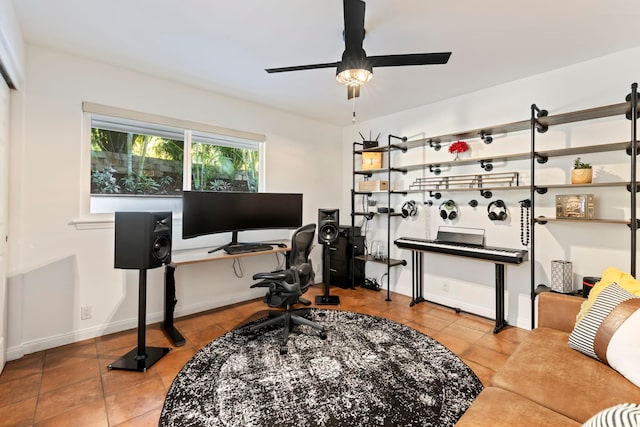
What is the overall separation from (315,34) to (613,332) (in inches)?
98.9

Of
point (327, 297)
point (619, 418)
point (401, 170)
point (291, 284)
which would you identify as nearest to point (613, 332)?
point (619, 418)

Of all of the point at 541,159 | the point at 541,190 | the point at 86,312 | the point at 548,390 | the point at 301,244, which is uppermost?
the point at 541,159

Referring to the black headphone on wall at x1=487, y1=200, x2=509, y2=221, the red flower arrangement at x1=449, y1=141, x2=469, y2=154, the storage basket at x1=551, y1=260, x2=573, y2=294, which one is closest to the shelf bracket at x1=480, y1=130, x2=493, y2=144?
the red flower arrangement at x1=449, y1=141, x2=469, y2=154

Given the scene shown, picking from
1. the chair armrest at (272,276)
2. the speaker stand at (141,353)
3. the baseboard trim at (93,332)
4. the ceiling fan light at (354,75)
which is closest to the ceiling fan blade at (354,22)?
the ceiling fan light at (354,75)

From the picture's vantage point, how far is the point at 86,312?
2.65 metres

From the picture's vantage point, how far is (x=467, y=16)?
197 cm

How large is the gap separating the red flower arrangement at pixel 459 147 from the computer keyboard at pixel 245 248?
2.35 m

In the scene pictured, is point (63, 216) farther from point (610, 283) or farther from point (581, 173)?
point (581, 173)

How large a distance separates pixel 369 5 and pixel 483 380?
263 cm

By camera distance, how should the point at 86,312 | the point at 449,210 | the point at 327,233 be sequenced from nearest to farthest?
the point at 86,312, the point at 449,210, the point at 327,233

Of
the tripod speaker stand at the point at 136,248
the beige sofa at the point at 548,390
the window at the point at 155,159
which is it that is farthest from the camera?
the window at the point at 155,159

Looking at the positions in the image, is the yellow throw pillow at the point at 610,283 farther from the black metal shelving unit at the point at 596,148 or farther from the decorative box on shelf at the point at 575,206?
the decorative box on shelf at the point at 575,206

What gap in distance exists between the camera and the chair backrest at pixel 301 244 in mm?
2674

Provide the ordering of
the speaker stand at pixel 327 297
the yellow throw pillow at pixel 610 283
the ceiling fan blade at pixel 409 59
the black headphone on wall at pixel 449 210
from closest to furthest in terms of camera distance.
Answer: the yellow throw pillow at pixel 610 283
the ceiling fan blade at pixel 409 59
the black headphone on wall at pixel 449 210
the speaker stand at pixel 327 297
